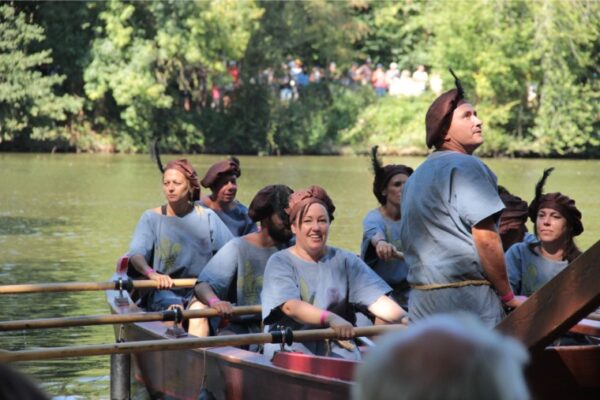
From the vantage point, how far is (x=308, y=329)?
6.14m

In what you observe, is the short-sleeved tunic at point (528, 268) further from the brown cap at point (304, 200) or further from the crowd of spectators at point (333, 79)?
the crowd of spectators at point (333, 79)

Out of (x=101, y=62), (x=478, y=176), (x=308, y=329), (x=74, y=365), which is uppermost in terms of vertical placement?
(x=101, y=62)

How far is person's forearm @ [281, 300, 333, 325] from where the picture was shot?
5.97 m

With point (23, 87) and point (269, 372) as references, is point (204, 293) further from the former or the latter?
point (23, 87)

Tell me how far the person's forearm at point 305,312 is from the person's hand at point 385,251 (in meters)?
1.47

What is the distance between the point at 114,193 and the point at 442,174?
20.2 meters

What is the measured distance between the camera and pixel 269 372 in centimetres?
607

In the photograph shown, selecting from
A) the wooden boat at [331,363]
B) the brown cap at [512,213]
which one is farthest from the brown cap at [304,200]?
the brown cap at [512,213]

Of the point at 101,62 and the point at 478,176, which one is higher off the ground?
the point at 101,62

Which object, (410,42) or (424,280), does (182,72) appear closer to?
(410,42)

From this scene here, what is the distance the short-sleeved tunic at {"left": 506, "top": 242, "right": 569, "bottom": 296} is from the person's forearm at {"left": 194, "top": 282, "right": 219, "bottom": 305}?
155 cm

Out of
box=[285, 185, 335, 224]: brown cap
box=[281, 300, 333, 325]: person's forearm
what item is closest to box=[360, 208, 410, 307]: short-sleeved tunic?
box=[285, 185, 335, 224]: brown cap

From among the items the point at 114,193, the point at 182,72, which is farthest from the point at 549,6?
the point at 114,193

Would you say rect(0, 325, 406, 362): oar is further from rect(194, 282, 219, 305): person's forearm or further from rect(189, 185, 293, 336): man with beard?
rect(194, 282, 219, 305): person's forearm
